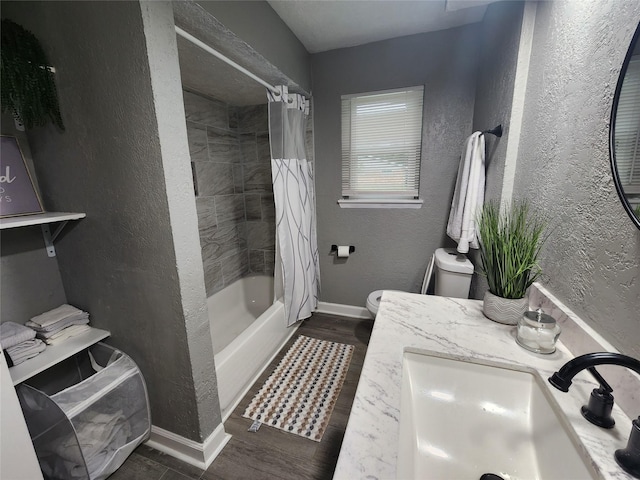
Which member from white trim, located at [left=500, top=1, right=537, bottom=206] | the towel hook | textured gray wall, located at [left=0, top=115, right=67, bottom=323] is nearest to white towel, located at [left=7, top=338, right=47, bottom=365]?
textured gray wall, located at [left=0, top=115, right=67, bottom=323]

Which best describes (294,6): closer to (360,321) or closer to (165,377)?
(165,377)

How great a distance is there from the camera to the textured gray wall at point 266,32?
1.19m

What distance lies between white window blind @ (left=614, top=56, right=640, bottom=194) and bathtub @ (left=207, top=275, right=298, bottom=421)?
1749 millimetres

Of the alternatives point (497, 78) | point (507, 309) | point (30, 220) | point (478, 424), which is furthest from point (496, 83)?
point (30, 220)

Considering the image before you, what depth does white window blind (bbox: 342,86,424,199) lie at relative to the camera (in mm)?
2080

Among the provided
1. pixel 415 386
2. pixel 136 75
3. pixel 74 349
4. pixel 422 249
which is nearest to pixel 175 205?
pixel 136 75

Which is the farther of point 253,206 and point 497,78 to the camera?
point 253,206

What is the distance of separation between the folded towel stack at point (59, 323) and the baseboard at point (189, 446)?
63 centimetres

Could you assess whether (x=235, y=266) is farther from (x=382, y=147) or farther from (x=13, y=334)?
(x=382, y=147)

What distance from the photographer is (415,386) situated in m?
0.73

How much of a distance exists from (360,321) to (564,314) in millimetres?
1800

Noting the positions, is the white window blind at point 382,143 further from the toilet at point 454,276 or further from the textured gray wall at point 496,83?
the toilet at point 454,276

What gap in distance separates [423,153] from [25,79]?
2252 mm

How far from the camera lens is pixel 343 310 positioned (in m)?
2.56
